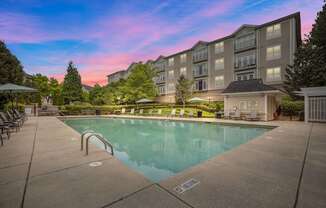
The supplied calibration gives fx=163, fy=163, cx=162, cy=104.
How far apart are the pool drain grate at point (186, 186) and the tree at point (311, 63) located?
19749 millimetres

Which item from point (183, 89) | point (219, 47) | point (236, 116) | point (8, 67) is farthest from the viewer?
point (183, 89)

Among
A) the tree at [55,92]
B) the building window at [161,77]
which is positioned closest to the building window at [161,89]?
the building window at [161,77]

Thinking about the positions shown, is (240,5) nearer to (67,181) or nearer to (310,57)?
(310,57)

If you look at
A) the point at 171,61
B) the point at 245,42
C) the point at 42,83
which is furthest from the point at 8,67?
the point at 245,42

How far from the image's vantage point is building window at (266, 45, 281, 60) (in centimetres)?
2075

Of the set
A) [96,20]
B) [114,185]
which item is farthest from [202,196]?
[96,20]

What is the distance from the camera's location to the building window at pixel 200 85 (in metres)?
28.9

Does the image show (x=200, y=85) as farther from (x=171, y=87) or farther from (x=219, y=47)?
(x=219, y=47)

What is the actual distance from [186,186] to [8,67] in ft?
68.2

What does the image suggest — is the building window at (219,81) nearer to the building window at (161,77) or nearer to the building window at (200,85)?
the building window at (200,85)

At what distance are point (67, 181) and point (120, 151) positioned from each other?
4077mm

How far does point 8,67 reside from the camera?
52.0 feet

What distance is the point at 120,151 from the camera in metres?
7.04

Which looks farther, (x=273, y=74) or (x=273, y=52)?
(x=273, y=74)
